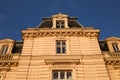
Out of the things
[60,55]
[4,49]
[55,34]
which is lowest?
[60,55]

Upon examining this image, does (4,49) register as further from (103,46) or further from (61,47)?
(103,46)

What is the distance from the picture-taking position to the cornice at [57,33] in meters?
23.8

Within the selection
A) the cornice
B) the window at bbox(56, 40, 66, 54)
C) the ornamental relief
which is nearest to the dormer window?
the cornice

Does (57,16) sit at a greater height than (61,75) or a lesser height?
greater

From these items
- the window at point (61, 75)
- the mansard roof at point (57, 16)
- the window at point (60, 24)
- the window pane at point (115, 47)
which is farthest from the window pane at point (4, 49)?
the window pane at point (115, 47)

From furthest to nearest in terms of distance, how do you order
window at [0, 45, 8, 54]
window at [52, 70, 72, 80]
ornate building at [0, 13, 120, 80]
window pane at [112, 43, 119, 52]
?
1. window pane at [112, 43, 119, 52]
2. window at [0, 45, 8, 54]
3. ornate building at [0, 13, 120, 80]
4. window at [52, 70, 72, 80]

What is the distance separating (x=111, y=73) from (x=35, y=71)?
6673 millimetres

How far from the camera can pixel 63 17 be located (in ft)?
87.0

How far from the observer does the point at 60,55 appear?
21.3m

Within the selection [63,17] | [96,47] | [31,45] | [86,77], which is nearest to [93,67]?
[86,77]

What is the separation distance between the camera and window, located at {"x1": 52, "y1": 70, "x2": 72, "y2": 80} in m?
19.4

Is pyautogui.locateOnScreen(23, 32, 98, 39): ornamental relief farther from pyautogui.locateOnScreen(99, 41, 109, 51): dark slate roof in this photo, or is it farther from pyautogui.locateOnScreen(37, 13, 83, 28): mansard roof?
pyautogui.locateOnScreen(37, 13, 83, 28): mansard roof

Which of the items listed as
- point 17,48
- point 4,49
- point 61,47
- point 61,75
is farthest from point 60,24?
point 61,75

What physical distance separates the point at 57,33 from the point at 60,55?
331cm
